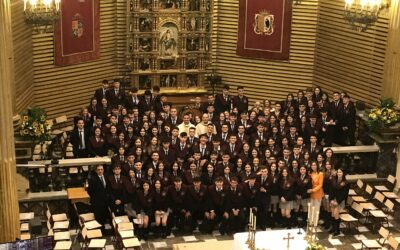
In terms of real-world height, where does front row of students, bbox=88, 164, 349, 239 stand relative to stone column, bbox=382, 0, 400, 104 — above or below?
below

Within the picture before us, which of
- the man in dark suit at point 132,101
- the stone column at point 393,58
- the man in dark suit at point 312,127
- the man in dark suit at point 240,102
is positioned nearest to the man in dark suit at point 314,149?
the man in dark suit at point 312,127

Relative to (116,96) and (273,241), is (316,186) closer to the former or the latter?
(273,241)

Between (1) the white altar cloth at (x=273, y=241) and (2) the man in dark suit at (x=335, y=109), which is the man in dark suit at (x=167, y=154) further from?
(2) the man in dark suit at (x=335, y=109)

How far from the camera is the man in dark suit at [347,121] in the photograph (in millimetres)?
23109

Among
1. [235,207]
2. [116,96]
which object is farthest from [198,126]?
[235,207]

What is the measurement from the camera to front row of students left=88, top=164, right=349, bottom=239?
19562 mm

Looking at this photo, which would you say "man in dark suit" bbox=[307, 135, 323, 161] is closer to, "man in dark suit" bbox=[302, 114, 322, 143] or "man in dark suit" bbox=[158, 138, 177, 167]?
"man in dark suit" bbox=[302, 114, 322, 143]

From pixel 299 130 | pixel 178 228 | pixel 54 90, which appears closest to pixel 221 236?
pixel 178 228

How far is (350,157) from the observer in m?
22.5

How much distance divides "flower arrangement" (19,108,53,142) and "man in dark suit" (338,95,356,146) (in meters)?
8.63

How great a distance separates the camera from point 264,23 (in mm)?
27156

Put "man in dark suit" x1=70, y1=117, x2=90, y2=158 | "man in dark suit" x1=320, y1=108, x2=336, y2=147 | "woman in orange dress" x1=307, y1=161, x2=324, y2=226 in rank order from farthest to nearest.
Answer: "man in dark suit" x1=320, y1=108, x2=336, y2=147 < "man in dark suit" x1=70, y1=117, x2=90, y2=158 < "woman in orange dress" x1=307, y1=161, x2=324, y2=226

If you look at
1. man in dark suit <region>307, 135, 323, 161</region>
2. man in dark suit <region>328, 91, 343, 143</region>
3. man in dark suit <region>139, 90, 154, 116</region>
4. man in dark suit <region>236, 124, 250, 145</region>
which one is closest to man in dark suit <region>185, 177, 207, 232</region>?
man in dark suit <region>236, 124, 250, 145</region>

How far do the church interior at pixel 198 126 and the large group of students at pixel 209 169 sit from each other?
1.6 inches
